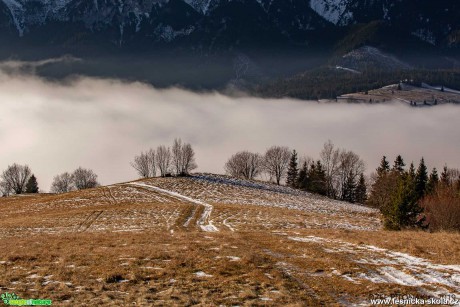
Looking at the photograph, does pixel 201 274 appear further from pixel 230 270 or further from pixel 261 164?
pixel 261 164

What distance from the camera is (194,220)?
45438 mm

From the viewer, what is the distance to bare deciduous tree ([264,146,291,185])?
142 meters

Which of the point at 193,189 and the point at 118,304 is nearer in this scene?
the point at 118,304

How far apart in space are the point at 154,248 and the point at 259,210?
111 feet

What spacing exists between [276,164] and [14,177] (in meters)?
110

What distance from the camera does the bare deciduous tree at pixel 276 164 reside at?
141750 mm

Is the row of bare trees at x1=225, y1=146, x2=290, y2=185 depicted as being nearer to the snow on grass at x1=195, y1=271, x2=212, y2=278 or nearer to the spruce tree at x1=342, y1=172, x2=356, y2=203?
the spruce tree at x1=342, y1=172, x2=356, y2=203

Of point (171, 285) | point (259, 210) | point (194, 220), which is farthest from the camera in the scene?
point (259, 210)

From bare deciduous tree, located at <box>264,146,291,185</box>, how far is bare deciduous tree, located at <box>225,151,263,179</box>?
8747mm

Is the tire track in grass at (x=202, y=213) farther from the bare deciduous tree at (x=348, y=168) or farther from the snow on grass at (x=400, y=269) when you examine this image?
the bare deciduous tree at (x=348, y=168)

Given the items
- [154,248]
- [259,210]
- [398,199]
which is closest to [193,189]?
[259,210]

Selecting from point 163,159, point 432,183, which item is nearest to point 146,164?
point 163,159

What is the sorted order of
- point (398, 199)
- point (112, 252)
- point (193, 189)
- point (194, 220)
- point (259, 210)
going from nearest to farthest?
point (112, 252), point (398, 199), point (194, 220), point (259, 210), point (193, 189)

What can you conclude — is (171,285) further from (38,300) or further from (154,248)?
(154,248)
